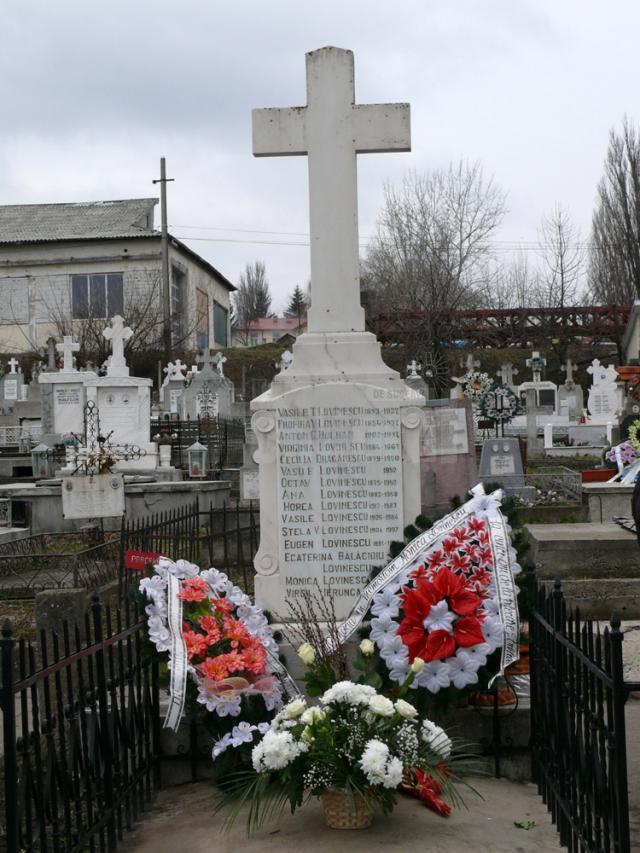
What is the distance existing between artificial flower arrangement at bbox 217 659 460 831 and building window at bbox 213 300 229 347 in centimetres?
5054

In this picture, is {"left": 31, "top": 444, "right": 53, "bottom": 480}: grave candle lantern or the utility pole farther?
the utility pole

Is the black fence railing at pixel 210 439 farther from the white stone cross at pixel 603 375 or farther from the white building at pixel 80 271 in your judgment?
the white building at pixel 80 271

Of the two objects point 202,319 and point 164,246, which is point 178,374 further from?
point 202,319

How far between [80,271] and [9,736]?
44160mm

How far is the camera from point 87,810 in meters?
4.16

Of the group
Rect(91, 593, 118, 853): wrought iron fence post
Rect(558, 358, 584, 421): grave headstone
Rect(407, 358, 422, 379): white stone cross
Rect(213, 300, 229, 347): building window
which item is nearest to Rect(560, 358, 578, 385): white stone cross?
Rect(558, 358, 584, 421): grave headstone

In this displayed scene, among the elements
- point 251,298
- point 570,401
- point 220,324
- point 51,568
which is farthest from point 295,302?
point 51,568

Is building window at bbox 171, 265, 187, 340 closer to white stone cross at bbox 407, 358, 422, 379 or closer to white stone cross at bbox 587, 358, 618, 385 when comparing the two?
white stone cross at bbox 407, 358, 422, 379

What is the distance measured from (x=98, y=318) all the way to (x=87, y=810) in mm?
39514

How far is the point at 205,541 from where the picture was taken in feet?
33.1

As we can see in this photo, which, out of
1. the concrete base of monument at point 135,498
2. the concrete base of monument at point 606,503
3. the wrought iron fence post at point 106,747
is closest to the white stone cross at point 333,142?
the wrought iron fence post at point 106,747

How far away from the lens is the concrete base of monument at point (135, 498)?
50.2ft

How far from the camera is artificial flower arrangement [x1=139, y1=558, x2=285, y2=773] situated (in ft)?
15.7

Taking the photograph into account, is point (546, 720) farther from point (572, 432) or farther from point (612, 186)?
point (612, 186)
